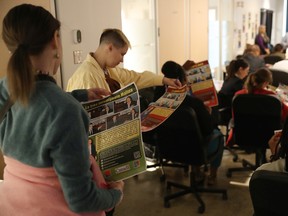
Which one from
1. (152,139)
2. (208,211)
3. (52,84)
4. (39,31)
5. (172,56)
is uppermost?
(39,31)

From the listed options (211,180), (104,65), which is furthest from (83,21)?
(211,180)

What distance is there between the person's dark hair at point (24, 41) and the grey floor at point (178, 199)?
2086 mm

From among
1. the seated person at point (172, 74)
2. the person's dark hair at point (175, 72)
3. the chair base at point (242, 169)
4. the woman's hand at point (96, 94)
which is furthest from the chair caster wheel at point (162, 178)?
the woman's hand at point (96, 94)

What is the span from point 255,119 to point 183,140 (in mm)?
737

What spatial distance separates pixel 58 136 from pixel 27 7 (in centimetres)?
36

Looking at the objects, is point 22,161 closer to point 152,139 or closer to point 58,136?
point 58,136

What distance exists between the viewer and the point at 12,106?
952 mm

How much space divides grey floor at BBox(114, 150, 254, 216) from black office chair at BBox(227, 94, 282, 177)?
1.36 feet

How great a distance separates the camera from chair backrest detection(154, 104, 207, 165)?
251 centimetres

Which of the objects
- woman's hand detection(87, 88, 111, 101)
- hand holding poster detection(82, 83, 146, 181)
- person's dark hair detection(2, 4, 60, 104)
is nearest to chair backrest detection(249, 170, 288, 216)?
hand holding poster detection(82, 83, 146, 181)

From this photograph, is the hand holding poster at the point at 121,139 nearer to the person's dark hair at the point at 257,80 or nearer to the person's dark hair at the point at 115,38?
the person's dark hair at the point at 115,38

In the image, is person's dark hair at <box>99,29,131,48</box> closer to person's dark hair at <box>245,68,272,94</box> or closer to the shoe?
person's dark hair at <box>245,68,272,94</box>

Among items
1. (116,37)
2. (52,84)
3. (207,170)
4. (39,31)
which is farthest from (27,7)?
(207,170)

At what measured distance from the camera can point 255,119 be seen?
9.57 feet
